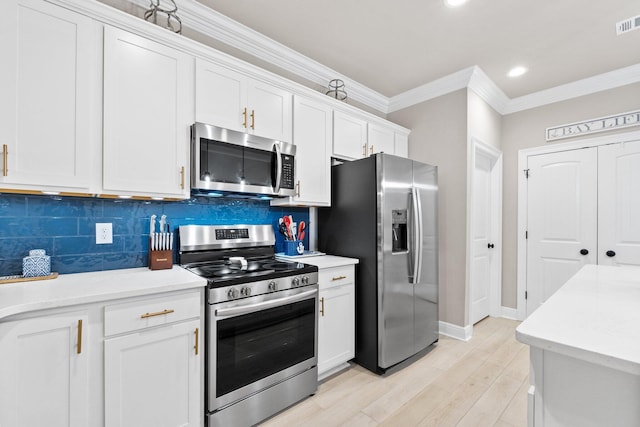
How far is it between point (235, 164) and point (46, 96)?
106cm

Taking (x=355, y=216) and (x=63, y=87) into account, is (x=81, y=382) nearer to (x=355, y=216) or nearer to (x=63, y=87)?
(x=63, y=87)

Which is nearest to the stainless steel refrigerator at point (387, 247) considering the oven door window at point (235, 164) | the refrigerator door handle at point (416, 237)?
the refrigerator door handle at point (416, 237)

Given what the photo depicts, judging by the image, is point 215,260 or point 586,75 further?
point 586,75

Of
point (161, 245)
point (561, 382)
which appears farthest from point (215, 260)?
point (561, 382)

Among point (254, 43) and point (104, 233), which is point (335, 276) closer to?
point (104, 233)

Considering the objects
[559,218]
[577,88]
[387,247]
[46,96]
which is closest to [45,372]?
[46,96]

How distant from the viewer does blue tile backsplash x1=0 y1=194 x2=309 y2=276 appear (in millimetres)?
1676

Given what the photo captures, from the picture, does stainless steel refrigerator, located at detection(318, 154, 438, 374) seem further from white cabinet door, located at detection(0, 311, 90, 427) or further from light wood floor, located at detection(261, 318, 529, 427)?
white cabinet door, located at detection(0, 311, 90, 427)

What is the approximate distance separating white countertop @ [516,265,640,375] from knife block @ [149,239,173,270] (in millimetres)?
1976

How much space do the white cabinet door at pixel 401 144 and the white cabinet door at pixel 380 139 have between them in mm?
68

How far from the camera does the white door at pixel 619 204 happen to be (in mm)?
3152

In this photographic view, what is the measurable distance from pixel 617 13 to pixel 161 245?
3.82 metres

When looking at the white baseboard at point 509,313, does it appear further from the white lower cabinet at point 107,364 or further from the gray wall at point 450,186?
the white lower cabinet at point 107,364

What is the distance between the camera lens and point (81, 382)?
137 cm
